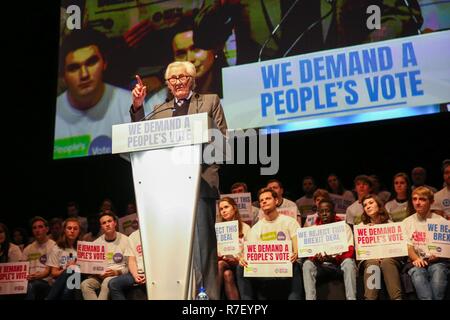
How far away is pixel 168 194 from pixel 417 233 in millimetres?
2170

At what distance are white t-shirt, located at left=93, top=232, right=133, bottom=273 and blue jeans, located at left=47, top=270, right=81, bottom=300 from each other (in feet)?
0.87

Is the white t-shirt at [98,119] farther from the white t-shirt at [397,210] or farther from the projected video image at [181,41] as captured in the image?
the white t-shirt at [397,210]

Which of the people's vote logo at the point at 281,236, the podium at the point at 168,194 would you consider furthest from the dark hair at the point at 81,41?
the podium at the point at 168,194

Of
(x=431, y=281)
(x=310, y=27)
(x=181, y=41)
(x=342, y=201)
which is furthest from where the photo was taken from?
(x=181, y=41)

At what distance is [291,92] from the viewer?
249 inches

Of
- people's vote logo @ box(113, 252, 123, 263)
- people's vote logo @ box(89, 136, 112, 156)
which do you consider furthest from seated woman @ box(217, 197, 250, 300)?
people's vote logo @ box(89, 136, 112, 156)

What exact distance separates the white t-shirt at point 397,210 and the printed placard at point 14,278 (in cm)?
289

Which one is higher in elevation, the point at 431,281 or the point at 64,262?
the point at 64,262

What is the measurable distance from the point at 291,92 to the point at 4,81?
383 centimetres

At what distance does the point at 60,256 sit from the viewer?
5.12 meters

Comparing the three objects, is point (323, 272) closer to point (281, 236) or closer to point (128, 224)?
point (281, 236)

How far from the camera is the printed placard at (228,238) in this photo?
4809 millimetres

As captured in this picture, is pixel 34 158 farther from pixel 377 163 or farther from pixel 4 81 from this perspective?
pixel 377 163
